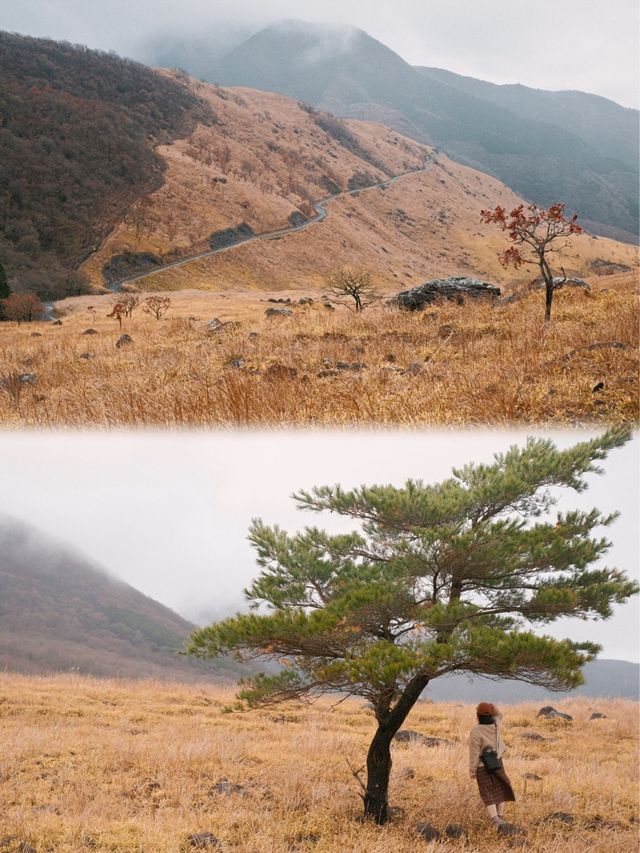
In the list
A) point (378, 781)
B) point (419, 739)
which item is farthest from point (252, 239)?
point (378, 781)

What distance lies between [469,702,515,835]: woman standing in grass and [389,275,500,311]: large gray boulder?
15780 millimetres

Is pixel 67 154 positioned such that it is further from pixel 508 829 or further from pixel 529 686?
pixel 508 829

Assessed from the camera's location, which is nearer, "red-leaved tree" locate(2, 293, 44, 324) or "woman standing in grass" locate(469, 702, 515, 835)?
"woman standing in grass" locate(469, 702, 515, 835)

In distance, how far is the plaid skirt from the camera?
9.32 metres

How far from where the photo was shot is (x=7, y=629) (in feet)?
195

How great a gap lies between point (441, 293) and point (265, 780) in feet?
56.3

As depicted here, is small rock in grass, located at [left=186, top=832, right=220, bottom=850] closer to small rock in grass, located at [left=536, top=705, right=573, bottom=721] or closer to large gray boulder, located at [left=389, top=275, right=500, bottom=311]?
small rock in grass, located at [left=536, top=705, right=573, bottom=721]

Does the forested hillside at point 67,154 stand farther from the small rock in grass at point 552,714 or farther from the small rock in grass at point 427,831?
the small rock in grass at point 427,831

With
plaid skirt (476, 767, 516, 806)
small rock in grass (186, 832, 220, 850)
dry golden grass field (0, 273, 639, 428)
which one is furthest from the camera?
plaid skirt (476, 767, 516, 806)

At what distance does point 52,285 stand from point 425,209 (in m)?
132

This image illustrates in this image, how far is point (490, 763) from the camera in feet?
30.2

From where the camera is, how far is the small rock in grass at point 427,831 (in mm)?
9188

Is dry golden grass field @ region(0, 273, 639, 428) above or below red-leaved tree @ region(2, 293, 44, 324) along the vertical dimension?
below

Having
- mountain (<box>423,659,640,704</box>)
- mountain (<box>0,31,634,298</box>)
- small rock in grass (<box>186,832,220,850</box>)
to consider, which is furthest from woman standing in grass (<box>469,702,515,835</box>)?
mountain (<box>423,659,640,704</box>)
